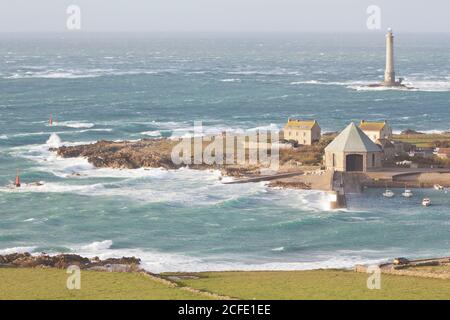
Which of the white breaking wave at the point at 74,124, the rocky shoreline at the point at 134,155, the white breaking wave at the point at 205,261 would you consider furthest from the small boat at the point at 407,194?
the white breaking wave at the point at 74,124

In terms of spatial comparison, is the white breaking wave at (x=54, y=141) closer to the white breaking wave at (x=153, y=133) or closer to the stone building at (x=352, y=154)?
the white breaking wave at (x=153, y=133)

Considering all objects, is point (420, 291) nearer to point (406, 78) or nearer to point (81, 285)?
point (81, 285)

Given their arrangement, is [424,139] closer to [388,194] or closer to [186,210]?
[388,194]

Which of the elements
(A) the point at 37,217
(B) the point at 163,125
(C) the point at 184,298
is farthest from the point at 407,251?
(B) the point at 163,125

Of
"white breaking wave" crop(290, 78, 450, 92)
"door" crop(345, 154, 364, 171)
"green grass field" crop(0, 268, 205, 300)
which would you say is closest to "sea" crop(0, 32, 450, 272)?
"door" crop(345, 154, 364, 171)

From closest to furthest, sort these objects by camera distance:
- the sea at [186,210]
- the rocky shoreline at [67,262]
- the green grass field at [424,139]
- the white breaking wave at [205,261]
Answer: the rocky shoreline at [67,262] < the white breaking wave at [205,261] < the sea at [186,210] < the green grass field at [424,139]

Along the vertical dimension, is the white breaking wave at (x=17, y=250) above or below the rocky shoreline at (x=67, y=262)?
below

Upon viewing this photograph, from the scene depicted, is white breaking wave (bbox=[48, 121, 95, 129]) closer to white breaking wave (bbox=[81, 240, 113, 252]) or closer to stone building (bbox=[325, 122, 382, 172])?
stone building (bbox=[325, 122, 382, 172])
